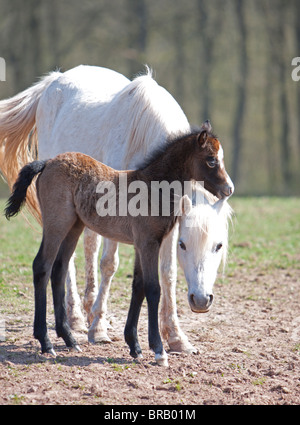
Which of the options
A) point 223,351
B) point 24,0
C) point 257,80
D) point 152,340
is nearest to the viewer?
point 152,340

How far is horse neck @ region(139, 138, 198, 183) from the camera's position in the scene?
161 inches

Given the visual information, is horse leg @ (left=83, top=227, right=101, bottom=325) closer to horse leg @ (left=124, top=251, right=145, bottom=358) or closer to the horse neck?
horse leg @ (left=124, top=251, right=145, bottom=358)

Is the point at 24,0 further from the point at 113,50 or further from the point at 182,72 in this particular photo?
the point at 182,72

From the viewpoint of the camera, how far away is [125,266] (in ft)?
25.7

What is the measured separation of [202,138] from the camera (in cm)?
398

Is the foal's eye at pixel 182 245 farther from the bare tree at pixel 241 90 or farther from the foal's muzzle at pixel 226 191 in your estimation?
the bare tree at pixel 241 90

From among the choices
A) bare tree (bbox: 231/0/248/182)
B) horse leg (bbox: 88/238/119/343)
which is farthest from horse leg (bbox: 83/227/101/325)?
bare tree (bbox: 231/0/248/182)

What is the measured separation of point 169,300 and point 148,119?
153 centimetres

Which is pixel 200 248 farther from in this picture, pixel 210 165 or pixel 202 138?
pixel 202 138

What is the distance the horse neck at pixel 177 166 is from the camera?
4.09 metres

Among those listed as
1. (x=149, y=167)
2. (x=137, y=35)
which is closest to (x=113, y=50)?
(x=137, y=35)

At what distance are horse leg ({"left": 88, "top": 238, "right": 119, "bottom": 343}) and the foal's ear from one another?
1.48m

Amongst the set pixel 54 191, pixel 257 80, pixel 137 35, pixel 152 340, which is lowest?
pixel 152 340
